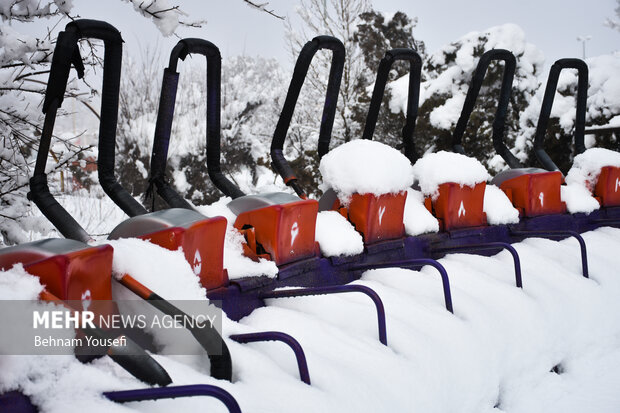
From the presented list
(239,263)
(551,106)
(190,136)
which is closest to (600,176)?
(551,106)

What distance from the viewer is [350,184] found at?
126 inches

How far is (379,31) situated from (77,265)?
15170mm

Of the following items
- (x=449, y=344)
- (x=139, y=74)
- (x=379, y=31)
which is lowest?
(x=449, y=344)

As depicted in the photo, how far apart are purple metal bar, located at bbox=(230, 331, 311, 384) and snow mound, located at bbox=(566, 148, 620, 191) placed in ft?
13.1

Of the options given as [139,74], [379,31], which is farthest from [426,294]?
[379,31]

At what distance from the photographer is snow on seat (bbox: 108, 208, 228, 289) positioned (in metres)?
2.13

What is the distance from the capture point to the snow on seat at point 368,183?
315 centimetres

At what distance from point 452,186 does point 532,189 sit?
1.01 m

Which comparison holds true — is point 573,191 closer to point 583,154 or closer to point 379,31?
point 583,154

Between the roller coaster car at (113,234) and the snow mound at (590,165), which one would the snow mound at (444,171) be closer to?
the snow mound at (590,165)

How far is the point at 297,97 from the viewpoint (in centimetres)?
322

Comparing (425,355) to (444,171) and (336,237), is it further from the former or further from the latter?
(444,171)

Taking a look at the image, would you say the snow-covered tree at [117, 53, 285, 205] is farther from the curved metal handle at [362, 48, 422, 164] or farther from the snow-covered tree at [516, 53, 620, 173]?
the curved metal handle at [362, 48, 422, 164]

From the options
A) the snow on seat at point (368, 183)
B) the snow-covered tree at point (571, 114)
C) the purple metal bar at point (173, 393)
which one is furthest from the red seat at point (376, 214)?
Answer: the snow-covered tree at point (571, 114)
